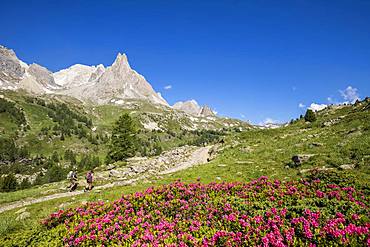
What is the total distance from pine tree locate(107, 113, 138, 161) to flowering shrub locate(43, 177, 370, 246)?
59.7 meters

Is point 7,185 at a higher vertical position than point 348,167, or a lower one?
lower

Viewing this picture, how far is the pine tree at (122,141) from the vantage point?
232 ft

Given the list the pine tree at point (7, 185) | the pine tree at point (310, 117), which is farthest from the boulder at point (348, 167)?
the pine tree at point (7, 185)

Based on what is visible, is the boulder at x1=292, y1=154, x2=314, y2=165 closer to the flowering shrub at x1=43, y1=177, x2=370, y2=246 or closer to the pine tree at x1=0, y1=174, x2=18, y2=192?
the flowering shrub at x1=43, y1=177, x2=370, y2=246

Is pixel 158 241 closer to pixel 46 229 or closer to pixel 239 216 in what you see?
pixel 239 216

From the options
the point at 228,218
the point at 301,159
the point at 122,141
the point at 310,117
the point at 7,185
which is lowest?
the point at 7,185

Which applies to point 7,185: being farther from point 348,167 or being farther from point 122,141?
point 348,167

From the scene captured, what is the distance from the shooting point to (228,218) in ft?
29.8

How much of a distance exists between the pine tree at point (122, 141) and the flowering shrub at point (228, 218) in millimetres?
59717

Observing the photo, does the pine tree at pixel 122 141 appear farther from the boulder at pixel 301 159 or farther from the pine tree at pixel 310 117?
the boulder at pixel 301 159

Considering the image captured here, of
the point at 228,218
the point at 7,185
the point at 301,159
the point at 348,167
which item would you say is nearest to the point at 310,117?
the point at 301,159

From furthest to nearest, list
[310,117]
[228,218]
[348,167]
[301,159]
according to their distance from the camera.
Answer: [310,117] → [301,159] → [348,167] → [228,218]

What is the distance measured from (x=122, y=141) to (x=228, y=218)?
2613 inches

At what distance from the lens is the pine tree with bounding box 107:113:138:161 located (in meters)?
70.8
